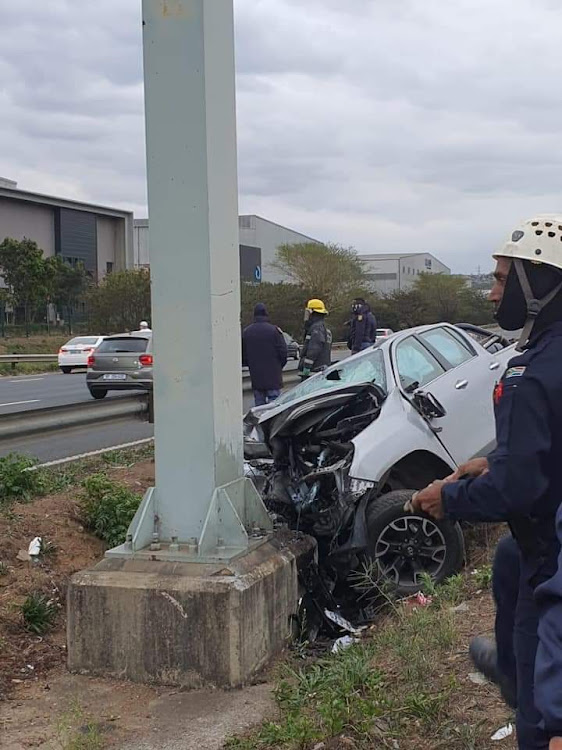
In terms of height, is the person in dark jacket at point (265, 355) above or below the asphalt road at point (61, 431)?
above

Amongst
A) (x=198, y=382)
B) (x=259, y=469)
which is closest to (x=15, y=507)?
(x=259, y=469)

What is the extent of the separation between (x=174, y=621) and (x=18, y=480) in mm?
3011

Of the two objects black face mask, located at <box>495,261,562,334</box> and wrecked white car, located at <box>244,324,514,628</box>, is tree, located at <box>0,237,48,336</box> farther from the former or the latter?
black face mask, located at <box>495,261,562,334</box>

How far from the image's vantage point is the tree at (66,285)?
53531 millimetres

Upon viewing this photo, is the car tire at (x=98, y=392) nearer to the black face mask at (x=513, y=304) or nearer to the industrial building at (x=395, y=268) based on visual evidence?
the black face mask at (x=513, y=304)

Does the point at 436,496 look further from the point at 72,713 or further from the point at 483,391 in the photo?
the point at 483,391

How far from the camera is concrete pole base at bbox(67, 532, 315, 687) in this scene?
13.4ft

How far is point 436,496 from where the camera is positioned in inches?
110

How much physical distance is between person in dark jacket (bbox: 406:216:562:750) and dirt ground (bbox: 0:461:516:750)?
3.52 feet

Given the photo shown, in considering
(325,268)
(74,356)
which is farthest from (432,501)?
(325,268)

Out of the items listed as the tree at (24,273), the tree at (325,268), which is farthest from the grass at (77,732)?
the tree at (325,268)

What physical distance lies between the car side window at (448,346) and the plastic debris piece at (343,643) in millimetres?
2835

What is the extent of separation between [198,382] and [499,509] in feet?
7.05

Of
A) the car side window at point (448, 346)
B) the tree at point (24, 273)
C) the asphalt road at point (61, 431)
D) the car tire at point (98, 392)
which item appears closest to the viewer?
the asphalt road at point (61, 431)
